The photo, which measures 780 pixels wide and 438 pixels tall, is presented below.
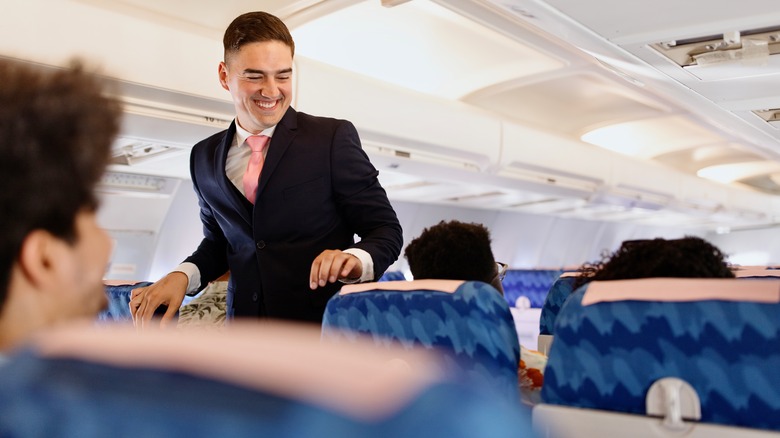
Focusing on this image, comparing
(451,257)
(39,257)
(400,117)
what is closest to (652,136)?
(400,117)

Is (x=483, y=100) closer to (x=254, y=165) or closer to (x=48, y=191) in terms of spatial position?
(x=254, y=165)

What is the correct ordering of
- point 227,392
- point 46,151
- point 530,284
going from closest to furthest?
point 227,392
point 46,151
point 530,284

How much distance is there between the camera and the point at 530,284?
8.88m

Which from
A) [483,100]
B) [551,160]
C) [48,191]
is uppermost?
[483,100]

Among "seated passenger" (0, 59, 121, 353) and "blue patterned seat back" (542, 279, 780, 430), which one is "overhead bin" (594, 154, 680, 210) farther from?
"seated passenger" (0, 59, 121, 353)

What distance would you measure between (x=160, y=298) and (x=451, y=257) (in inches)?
38.5

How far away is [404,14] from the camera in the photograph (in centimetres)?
571

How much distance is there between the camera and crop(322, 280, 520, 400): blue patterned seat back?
1745 mm

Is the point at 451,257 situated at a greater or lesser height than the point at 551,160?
lesser

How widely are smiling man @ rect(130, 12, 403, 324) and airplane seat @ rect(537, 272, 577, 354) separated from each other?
1.08 meters

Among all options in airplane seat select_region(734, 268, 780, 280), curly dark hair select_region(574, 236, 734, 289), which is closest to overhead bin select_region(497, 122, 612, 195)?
airplane seat select_region(734, 268, 780, 280)

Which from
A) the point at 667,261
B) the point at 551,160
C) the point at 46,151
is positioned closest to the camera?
the point at 46,151

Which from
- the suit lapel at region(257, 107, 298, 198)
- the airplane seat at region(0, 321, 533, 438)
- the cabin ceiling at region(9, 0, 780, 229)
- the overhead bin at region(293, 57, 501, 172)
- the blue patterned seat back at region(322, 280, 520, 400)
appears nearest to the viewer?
the airplane seat at region(0, 321, 533, 438)

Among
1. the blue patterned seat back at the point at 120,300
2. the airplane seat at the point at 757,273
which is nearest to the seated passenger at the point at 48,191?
the blue patterned seat back at the point at 120,300
